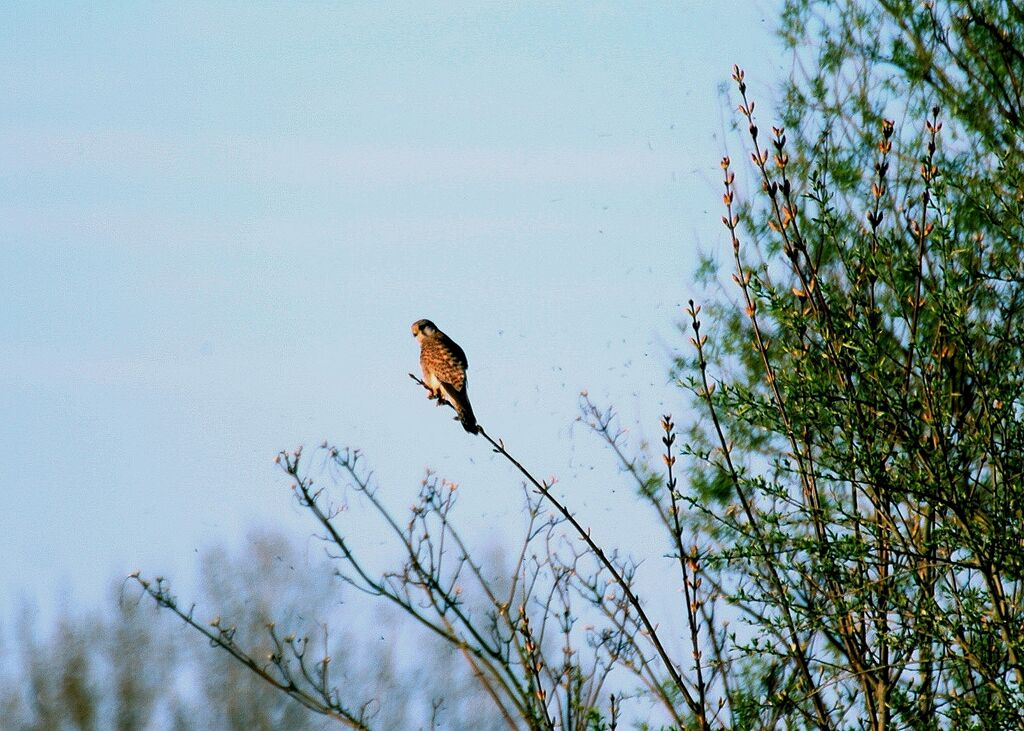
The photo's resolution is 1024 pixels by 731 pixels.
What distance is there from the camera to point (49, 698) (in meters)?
19.8

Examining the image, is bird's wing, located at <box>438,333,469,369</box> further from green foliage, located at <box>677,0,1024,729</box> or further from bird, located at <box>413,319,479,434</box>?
green foliage, located at <box>677,0,1024,729</box>

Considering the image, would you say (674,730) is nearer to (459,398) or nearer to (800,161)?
(459,398)

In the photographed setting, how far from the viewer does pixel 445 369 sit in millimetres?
9977

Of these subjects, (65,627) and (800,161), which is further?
(65,627)

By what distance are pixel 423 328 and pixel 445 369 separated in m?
1.82

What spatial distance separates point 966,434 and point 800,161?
5766 millimetres

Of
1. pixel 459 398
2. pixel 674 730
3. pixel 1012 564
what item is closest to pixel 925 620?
pixel 1012 564

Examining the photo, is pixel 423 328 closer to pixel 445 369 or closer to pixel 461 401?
pixel 445 369

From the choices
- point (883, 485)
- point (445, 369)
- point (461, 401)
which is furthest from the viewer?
point (445, 369)

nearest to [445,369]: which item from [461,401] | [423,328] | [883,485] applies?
[461,401]

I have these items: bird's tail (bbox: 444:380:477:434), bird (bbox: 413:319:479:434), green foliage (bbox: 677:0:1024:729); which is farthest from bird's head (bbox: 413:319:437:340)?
green foliage (bbox: 677:0:1024:729)

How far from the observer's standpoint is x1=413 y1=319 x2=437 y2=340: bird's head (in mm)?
11491

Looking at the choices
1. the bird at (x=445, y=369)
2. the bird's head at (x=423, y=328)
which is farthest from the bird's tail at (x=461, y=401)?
the bird's head at (x=423, y=328)

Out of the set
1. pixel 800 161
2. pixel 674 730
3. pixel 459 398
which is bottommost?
pixel 674 730
